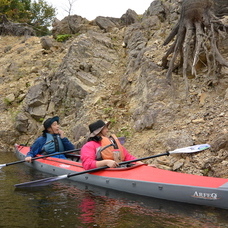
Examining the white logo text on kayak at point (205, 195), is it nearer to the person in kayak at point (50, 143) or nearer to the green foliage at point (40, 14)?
the person in kayak at point (50, 143)

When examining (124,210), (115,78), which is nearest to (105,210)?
(124,210)

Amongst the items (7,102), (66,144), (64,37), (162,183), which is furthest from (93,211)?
(64,37)

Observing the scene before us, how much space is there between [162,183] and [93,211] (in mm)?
1222

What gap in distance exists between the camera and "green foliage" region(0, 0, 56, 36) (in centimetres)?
2330

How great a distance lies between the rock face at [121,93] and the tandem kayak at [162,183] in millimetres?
1161

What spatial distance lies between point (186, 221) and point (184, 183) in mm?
737

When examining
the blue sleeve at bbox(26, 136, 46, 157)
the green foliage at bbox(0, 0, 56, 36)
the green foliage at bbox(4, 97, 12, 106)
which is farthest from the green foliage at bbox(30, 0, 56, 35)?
the blue sleeve at bbox(26, 136, 46, 157)

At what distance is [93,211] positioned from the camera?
398cm

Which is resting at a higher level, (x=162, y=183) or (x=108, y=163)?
(x=108, y=163)

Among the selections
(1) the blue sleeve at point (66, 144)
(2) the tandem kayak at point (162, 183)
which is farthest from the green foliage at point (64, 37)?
(2) the tandem kayak at point (162, 183)

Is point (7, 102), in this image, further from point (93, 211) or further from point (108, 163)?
point (93, 211)

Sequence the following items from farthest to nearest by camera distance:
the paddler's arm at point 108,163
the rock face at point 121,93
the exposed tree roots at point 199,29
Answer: the exposed tree roots at point 199,29 → the rock face at point 121,93 → the paddler's arm at point 108,163

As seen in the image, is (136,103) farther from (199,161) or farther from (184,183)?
(184,183)

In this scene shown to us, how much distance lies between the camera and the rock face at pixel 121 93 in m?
6.60
